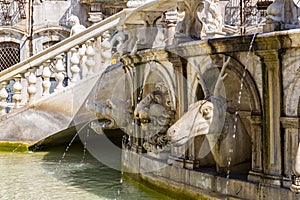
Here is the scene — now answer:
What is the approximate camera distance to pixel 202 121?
520 centimetres

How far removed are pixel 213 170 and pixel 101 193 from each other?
161 cm

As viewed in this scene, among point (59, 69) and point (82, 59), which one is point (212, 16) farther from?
point (59, 69)

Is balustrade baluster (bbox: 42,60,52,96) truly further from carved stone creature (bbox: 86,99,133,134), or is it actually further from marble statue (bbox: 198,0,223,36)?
marble statue (bbox: 198,0,223,36)

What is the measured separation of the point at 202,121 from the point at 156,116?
1175 millimetres

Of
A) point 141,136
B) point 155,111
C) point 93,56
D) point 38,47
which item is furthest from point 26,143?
point 38,47

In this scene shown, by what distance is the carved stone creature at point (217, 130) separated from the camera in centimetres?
516

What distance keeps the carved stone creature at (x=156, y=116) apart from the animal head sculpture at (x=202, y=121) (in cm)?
96

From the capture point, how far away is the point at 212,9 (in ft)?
25.6

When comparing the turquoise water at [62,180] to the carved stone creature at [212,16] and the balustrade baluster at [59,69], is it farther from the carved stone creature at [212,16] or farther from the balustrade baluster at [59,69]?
the carved stone creature at [212,16]

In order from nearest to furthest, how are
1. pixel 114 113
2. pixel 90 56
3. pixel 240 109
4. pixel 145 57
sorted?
pixel 240 109 < pixel 145 57 < pixel 114 113 < pixel 90 56

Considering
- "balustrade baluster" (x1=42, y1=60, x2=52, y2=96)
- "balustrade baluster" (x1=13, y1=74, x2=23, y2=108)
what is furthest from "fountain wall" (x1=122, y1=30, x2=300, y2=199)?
"balustrade baluster" (x1=13, y1=74, x2=23, y2=108)

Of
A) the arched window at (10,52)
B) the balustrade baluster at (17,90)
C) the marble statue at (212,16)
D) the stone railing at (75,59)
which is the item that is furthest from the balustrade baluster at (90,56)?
the arched window at (10,52)

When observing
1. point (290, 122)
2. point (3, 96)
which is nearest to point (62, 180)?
point (3, 96)

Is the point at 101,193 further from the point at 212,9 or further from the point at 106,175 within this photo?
the point at 212,9
